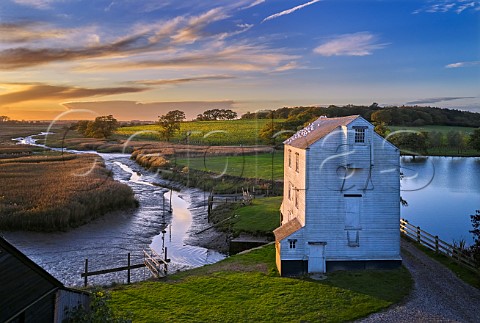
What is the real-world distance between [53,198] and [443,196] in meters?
51.2

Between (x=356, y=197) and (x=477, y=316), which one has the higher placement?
(x=356, y=197)

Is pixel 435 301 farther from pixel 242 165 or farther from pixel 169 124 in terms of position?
pixel 169 124

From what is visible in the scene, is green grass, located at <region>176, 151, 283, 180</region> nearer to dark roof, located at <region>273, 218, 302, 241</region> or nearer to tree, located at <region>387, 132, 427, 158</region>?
tree, located at <region>387, 132, 427, 158</region>

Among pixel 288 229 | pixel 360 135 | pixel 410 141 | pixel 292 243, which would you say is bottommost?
pixel 292 243

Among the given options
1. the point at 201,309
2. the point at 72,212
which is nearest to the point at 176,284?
the point at 201,309

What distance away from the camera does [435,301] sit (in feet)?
66.2

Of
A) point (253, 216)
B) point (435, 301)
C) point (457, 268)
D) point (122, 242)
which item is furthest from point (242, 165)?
point (435, 301)

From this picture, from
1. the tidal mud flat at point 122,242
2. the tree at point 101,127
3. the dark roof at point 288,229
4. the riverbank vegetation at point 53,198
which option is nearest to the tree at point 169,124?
the tree at point 101,127

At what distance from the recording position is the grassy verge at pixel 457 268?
74.8 ft

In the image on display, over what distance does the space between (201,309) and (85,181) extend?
36.6 meters

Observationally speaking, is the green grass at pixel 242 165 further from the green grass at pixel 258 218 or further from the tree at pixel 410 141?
the tree at pixel 410 141

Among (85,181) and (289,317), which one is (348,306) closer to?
(289,317)

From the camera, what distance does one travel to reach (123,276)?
26.8m

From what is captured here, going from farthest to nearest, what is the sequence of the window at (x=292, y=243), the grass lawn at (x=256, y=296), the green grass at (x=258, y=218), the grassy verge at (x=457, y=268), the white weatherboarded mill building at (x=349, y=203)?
the green grass at (x=258, y=218) → the white weatherboarded mill building at (x=349, y=203) → the window at (x=292, y=243) → the grassy verge at (x=457, y=268) → the grass lawn at (x=256, y=296)
